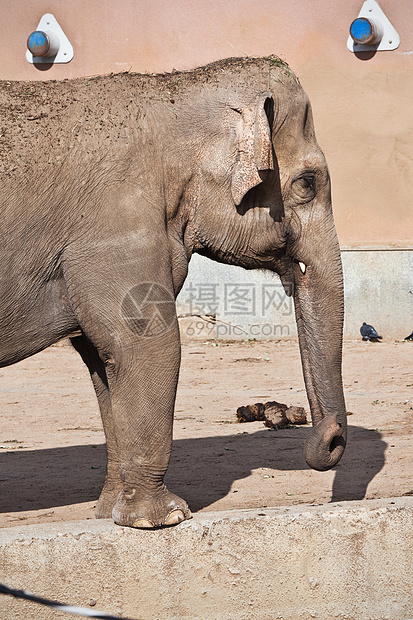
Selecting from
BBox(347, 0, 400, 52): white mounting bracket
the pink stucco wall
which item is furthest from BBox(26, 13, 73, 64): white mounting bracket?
BBox(347, 0, 400, 52): white mounting bracket

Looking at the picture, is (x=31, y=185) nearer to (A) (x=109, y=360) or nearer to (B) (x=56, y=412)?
(A) (x=109, y=360)

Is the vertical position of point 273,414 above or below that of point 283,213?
below

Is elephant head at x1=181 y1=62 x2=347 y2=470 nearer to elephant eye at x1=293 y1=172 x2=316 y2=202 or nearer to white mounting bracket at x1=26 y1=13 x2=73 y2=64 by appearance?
elephant eye at x1=293 y1=172 x2=316 y2=202

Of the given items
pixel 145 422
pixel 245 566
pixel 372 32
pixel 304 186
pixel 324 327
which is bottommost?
pixel 245 566

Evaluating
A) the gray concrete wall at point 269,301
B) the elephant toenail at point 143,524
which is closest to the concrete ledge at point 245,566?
the elephant toenail at point 143,524

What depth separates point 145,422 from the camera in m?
3.28

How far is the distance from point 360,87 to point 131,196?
697 centimetres

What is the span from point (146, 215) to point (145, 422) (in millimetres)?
804

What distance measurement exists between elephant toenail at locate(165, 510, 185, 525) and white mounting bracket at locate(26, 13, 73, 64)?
7618 millimetres

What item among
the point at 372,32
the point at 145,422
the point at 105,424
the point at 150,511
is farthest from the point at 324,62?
the point at 150,511

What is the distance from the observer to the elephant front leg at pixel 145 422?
3262mm

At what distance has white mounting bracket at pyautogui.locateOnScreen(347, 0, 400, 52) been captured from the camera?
9.22m

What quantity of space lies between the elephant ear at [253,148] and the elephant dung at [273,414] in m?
2.86

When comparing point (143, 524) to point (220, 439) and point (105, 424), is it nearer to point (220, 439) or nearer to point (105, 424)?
point (105, 424)
